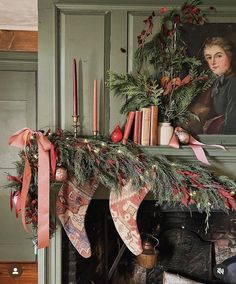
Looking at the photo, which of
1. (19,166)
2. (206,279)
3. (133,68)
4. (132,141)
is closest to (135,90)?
(133,68)

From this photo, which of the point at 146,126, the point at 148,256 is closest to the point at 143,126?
the point at 146,126

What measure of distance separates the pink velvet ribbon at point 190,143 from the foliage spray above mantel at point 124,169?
0.05 metres

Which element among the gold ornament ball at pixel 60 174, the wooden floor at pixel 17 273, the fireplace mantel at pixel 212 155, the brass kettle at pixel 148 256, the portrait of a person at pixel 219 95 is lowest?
the wooden floor at pixel 17 273

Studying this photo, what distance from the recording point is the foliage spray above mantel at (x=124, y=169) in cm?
141

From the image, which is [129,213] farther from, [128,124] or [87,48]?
[87,48]

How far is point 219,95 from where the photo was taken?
159cm

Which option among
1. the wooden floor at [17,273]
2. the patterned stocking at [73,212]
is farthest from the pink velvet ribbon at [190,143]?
the wooden floor at [17,273]

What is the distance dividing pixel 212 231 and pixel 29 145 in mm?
1226

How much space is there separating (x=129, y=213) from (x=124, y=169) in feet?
0.78

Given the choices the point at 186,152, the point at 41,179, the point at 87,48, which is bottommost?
the point at 41,179

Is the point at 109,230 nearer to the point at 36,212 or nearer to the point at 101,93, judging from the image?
the point at 36,212

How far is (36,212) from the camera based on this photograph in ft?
4.81

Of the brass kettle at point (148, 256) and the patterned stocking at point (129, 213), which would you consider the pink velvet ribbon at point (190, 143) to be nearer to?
→ the patterned stocking at point (129, 213)

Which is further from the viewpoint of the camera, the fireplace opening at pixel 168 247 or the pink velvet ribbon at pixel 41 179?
the fireplace opening at pixel 168 247
